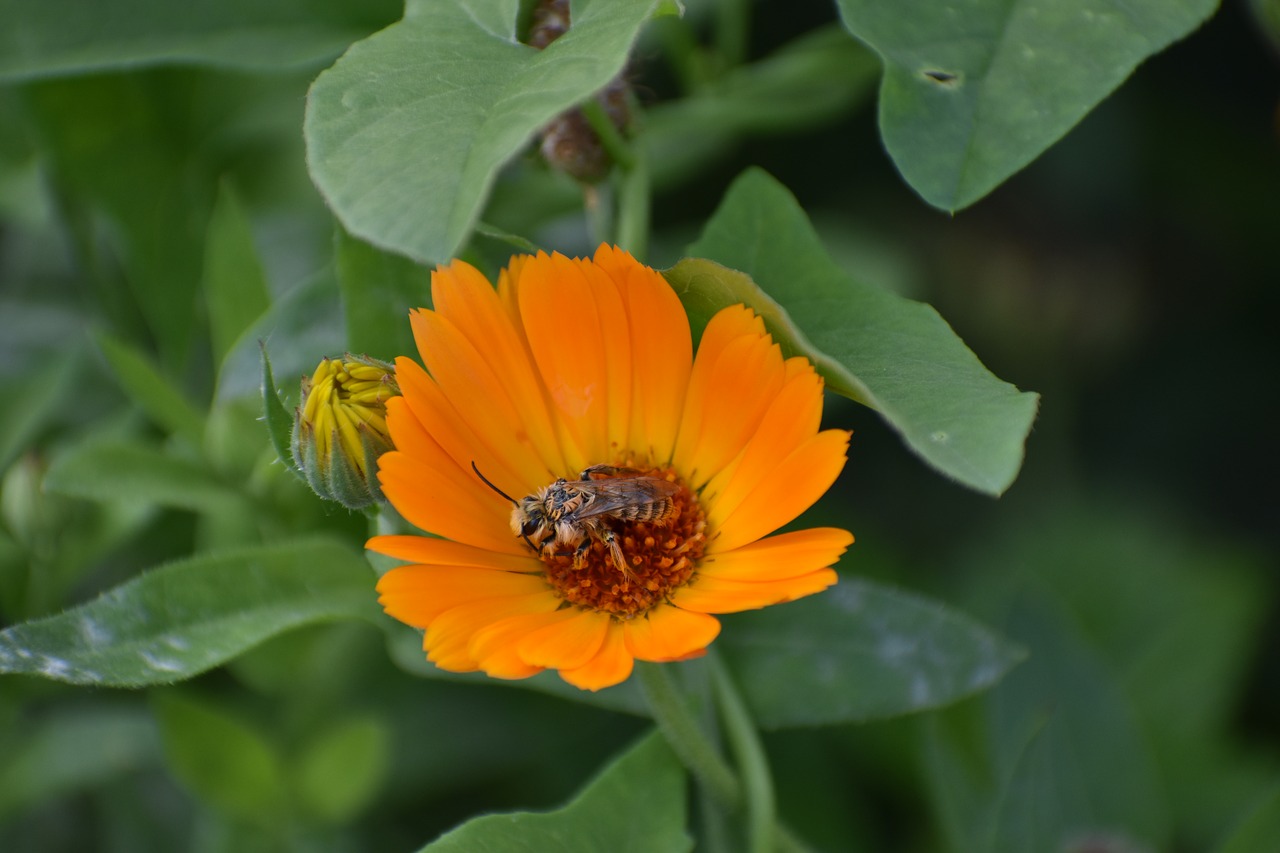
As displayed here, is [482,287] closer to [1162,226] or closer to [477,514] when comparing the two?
[477,514]

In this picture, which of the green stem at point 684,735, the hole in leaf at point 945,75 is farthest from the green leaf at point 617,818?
the hole in leaf at point 945,75

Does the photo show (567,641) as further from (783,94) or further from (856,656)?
(783,94)

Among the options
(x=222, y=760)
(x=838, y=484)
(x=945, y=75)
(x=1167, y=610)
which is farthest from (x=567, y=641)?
(x=1167, y=610)

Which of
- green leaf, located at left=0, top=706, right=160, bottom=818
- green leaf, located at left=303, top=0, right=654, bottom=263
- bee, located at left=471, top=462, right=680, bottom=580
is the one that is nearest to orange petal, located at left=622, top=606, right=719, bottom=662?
bee, located at left=471, top=462, right=680, bottom=580

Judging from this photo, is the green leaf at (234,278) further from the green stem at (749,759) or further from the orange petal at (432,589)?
the green stem at (749,759)

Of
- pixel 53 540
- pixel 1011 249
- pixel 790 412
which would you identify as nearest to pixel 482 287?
pixel 790 412

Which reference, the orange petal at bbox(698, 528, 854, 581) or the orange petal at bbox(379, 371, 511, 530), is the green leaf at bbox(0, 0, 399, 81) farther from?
the orange petal at bbox(698, 528, 854, 581)
